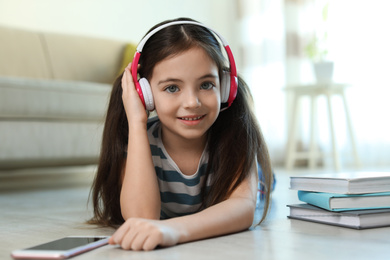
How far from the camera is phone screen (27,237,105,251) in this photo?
789 millimetres

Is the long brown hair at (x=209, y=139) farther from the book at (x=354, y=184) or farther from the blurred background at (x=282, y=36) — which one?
the blurred background at (x=282, y=36)

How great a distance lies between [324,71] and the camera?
10.3 ft

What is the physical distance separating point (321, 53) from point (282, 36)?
567 millimetres

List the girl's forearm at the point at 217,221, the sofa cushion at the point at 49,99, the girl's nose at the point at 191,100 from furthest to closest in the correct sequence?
the sofa cushion at the point at 49,99
the girl's nose at the point at 191,100
the girl's forearm at the point at 217,221

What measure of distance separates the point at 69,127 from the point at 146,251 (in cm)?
166

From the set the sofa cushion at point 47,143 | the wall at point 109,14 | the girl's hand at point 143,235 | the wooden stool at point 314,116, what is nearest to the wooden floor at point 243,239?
the girl's hand at point 143,235

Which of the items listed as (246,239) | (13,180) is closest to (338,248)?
(246,239)

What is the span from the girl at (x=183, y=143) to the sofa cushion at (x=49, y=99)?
113 centimetres

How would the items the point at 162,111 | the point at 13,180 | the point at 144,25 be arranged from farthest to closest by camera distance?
the point at 144,25 < the point at 13,180 < the point at 162,111

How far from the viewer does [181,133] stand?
1055 mm

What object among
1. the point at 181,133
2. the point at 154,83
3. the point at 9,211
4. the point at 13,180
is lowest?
the point at 13,180

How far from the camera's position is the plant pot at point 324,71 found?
311 centimetres

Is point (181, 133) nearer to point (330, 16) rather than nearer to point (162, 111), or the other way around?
point (162, 111)

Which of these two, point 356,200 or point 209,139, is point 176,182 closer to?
point 209,139
